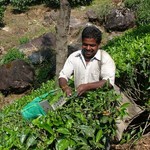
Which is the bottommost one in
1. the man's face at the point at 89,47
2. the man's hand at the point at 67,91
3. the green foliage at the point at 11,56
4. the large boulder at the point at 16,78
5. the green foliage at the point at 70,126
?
the large boulder at the point at 16,78

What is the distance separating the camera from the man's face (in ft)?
14.1

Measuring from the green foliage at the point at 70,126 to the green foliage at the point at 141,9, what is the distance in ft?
27.7

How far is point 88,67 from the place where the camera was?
14.6ft

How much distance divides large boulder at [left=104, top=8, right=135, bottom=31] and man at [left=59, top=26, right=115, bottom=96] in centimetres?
835

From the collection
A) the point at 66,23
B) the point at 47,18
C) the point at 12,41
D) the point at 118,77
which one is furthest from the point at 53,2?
the point at 118,77

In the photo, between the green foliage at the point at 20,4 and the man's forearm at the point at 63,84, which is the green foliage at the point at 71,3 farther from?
the man's forearm at the point at 63,84

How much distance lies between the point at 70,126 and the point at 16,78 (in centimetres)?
708

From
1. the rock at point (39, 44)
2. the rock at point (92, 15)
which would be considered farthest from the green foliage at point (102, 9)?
the rock at point (39, 44)

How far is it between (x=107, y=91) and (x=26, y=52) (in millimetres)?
8135

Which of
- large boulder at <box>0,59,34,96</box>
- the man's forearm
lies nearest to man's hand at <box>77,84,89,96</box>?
the man's forearm

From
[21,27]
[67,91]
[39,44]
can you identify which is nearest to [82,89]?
[67,91]

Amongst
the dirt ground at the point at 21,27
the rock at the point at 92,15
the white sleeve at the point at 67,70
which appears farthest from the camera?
the rock at the point at 92,15

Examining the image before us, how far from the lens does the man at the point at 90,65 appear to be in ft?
14.0

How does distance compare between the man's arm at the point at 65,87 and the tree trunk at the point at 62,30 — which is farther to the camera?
the tree trunk at the point at 62,30
